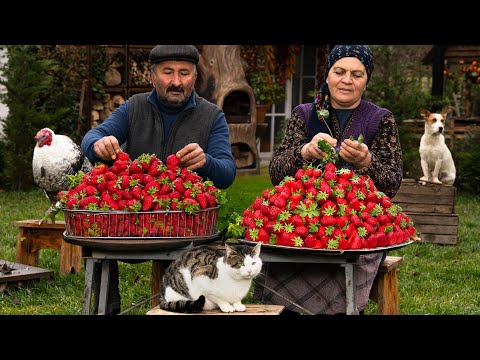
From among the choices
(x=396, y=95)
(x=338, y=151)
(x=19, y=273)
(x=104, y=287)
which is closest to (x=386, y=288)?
(x=338, y=151)

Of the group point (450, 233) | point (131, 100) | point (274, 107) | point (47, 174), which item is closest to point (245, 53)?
point (274, 107)

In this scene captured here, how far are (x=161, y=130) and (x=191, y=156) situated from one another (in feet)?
2.27

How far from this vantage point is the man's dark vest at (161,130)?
443cm

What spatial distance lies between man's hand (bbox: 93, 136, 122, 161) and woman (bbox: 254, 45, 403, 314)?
2.86 feet

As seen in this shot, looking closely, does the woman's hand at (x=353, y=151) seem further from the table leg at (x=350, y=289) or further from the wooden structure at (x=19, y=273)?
the wooden structure at (x=19, y=273)

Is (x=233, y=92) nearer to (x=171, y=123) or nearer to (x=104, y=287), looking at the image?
(x=171, y=123)

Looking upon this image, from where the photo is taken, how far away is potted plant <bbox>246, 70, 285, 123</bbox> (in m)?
13.7

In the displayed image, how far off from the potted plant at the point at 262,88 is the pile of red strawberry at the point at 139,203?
394 inches

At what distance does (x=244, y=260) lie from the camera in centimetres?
328

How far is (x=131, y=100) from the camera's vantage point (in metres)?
4.56

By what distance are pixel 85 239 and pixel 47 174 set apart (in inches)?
122

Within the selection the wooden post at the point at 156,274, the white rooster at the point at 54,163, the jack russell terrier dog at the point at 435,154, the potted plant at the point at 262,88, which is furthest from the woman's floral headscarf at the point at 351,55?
the potted plant at the point at 262,88
